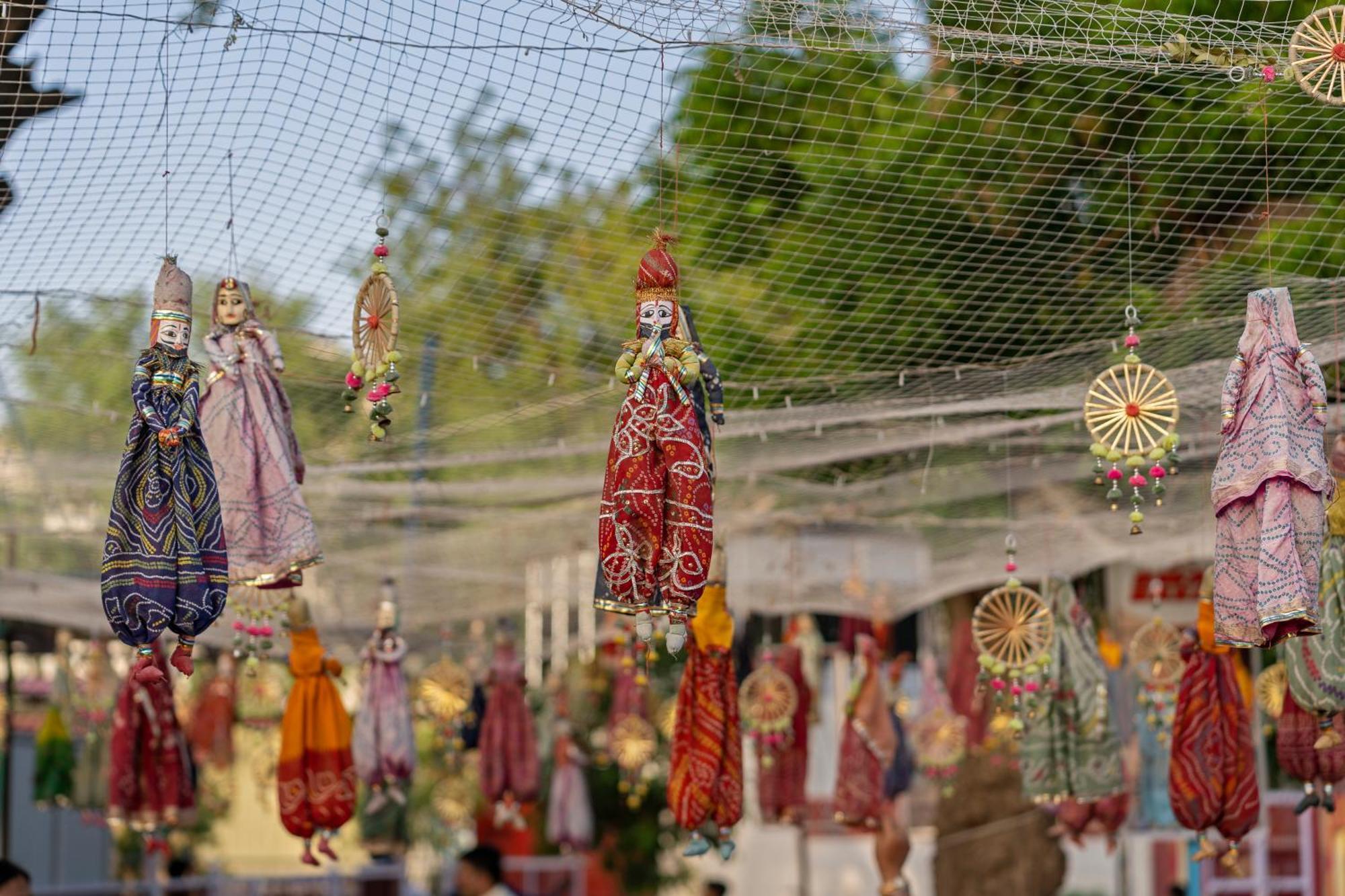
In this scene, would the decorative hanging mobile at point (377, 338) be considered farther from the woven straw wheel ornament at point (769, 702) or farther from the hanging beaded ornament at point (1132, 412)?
the woven straw wheel ornament at point (769, 702)

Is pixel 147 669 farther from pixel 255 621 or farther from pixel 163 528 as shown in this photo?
pixel 255 621

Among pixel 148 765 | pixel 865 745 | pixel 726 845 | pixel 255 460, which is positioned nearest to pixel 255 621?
pixel 255 460

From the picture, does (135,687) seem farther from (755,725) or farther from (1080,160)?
(1080,160)

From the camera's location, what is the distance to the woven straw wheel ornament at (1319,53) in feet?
14.8

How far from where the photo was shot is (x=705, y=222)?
629 centimetres

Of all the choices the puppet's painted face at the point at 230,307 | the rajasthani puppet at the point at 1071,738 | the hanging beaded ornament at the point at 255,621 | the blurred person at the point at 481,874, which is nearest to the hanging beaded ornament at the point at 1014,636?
the rajasthani puppet at the point at 1071,738

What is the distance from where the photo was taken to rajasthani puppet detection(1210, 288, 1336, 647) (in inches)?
174

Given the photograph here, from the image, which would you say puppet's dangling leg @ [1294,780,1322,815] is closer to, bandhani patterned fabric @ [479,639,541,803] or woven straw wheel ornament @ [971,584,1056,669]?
woven straw wheel ornament @ [971,584,1056,669]

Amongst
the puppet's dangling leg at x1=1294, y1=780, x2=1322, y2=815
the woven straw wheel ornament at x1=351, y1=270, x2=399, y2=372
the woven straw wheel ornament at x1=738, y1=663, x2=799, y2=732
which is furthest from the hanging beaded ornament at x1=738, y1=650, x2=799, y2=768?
the woven straw wheel ornament at x1=351, y1=270, x2=399, y2=372

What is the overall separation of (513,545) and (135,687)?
2062mm

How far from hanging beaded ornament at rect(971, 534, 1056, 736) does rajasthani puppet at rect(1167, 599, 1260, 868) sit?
48 centimetres

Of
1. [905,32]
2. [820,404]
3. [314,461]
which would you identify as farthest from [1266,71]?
[314,461]

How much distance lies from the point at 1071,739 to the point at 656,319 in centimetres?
330

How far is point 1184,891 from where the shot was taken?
1068 cm
